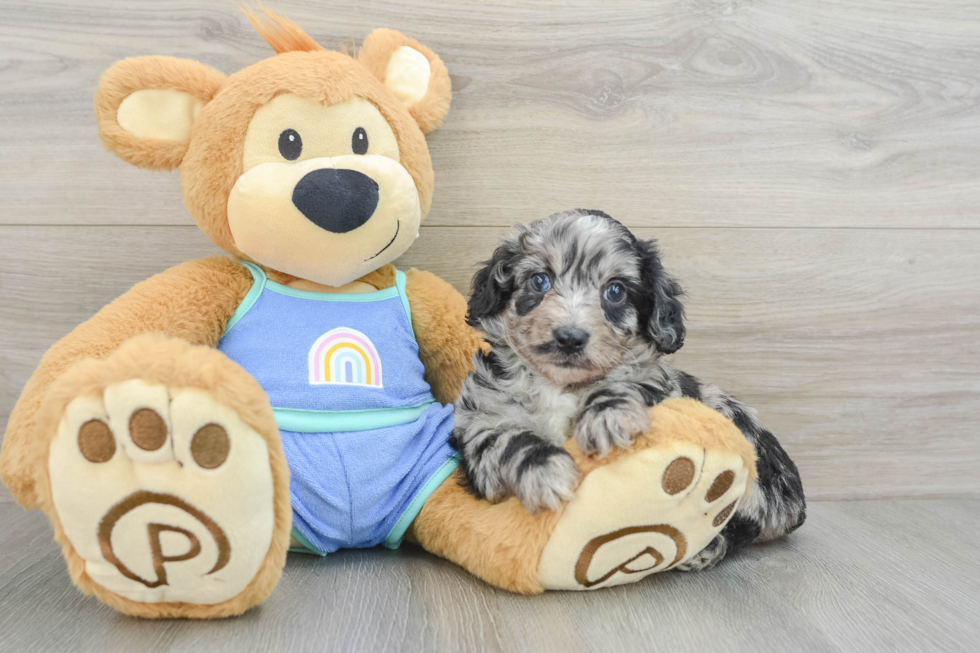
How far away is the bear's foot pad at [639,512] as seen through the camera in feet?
4.33

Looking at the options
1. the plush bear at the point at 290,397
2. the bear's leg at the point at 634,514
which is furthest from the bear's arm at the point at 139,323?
the bear's leg at the point at 634,514

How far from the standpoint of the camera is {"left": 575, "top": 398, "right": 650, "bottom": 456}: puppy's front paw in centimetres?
134

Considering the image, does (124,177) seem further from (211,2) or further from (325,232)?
(325,232)

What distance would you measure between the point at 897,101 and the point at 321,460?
199 centimetres

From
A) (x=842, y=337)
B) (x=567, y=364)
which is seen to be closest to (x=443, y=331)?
(x=567, y=364)

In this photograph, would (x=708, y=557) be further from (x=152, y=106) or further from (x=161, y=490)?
(x=152, y=106)

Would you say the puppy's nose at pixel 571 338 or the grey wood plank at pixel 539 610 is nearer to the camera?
the grey wood plank at pixel 539 610

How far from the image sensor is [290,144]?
1554 millimetres

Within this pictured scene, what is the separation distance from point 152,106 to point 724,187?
1572 mm

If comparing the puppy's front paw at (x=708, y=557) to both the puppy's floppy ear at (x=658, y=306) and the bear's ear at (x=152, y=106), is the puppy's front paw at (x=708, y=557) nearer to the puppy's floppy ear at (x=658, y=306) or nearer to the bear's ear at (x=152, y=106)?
the puppy's floppy ear at (x=658, y=306)

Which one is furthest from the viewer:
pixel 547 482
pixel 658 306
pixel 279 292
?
pixel 279 292

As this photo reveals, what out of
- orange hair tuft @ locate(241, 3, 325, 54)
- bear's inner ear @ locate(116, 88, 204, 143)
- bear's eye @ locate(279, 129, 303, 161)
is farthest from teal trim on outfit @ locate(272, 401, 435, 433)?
orange hair tuft @ locate(241, 3, 325, 54)

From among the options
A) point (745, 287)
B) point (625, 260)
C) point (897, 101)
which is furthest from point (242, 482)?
point (897, 101)

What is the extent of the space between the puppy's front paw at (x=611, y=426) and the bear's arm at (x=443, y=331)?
19.5 inches
